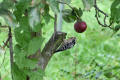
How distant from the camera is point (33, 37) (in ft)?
2.94

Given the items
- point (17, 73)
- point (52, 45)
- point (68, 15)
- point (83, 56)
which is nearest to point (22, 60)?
point (17, 73)

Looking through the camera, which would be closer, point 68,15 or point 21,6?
point 21,6

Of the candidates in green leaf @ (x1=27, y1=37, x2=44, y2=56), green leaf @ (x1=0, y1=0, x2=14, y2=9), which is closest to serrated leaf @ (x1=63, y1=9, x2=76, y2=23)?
green leaf @ (x1=27, y1=37, x2=44, y2=56)

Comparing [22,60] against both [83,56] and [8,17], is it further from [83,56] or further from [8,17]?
[83,56]

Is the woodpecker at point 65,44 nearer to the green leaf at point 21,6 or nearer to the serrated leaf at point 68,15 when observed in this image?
the serrated leaf at point 68,15

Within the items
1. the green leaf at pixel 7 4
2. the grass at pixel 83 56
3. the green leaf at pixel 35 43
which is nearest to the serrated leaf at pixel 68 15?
the green leaf at pixel 35 43

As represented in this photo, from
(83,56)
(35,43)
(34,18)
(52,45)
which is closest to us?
(34,18)

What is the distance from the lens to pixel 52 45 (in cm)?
102

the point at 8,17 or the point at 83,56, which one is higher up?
the point at 8,17

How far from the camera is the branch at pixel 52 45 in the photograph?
101 cm

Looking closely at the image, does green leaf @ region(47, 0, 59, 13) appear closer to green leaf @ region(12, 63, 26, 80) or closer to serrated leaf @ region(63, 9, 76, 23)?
green leaf @ region(12, 63, 26, 80)

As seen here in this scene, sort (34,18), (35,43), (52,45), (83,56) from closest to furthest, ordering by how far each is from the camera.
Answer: (34,18)
(35,43)
(52,45)
(83,56)

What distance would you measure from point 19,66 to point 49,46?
0.18m

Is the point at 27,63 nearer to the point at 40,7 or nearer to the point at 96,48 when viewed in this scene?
the point at 40,7
